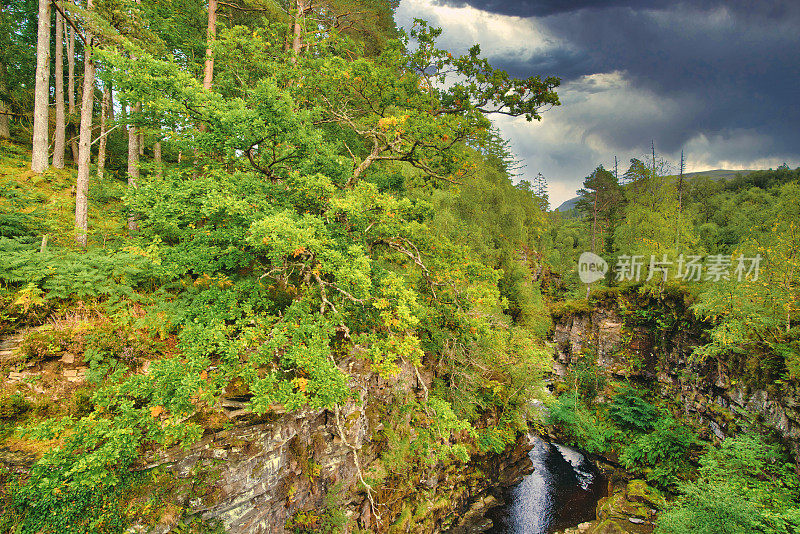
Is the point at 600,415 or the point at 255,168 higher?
the point at 255,168

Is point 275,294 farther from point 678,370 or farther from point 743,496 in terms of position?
point 678,370

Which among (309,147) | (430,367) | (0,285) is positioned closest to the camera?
(0,285)

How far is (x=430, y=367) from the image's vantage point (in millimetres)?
14711

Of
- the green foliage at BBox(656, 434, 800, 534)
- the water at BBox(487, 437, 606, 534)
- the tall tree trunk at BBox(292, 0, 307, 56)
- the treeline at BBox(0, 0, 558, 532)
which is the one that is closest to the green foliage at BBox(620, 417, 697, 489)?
the water at BBox(487, 437, 606, 534)

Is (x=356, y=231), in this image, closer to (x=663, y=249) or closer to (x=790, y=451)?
(x=790, y=451)

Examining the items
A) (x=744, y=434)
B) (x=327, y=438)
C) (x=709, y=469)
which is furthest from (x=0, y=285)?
(x=744, y=434)

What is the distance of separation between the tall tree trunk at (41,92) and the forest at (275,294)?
0.07 meters

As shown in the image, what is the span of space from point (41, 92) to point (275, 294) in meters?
11.1

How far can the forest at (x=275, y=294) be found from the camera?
6.10 m

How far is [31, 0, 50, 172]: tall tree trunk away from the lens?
10.9 metres

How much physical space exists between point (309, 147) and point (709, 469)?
21517 mm

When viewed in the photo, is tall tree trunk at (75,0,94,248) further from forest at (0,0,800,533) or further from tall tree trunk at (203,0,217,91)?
tall tree trunk at (203,0,217,91)

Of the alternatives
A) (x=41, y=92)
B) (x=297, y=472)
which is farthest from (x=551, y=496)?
(x=41, y=92)

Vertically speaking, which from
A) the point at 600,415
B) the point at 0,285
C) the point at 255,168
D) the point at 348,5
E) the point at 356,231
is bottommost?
the point at 600,415
